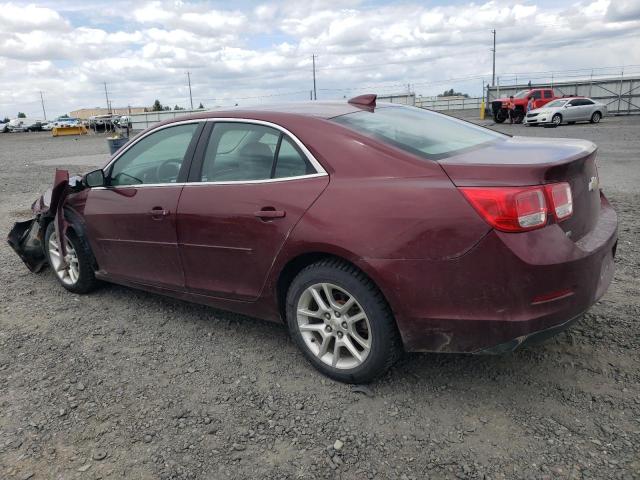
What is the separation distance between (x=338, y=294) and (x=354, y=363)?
15.6 inches

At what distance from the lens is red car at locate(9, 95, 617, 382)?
2.52 metres

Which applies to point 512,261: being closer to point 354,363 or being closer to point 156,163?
point 354,363

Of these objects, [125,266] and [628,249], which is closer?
[125,266]

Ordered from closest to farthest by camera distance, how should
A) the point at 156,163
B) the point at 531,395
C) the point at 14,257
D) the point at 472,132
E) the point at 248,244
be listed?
the point at 531,395 < the point at 248,244 < the point at 472,132 < the point at 156,163 < the point at 14,257

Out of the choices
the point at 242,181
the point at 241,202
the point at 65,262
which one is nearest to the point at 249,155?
the point at 242,181

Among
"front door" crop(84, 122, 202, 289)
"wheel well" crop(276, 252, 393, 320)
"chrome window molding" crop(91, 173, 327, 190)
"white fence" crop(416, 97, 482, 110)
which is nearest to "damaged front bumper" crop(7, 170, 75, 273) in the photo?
"front door" crop(84, 122, 202, 289)

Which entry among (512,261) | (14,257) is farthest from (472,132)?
(14,257)

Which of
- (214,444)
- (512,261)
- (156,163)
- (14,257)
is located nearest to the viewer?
(512,261)

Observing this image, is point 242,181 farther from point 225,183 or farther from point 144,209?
point 144,209

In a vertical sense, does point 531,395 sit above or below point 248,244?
below

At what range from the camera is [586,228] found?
2791 mm

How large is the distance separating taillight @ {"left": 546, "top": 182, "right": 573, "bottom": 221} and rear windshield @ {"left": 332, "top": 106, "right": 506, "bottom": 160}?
0.57 metres

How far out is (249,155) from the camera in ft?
11.1

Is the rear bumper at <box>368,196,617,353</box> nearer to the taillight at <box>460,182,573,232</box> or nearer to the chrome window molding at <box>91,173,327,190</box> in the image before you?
the taillight at <box>460,182,573,232</box>
